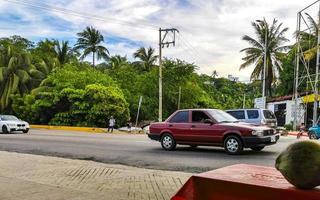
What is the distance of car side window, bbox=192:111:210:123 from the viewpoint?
15281 mm

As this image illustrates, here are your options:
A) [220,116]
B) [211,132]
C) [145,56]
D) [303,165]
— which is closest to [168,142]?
[211,132]

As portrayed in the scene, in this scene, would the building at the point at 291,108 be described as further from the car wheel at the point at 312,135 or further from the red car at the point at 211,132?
the red car at the point at 211,132

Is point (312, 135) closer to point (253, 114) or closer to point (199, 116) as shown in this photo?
point (253, 114)

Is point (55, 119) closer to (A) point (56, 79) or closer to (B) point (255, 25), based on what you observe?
(A) point (56, 79)

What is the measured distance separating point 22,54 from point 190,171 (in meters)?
45.7

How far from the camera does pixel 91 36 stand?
203 ft

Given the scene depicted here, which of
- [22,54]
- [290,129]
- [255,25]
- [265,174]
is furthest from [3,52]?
[265,174]

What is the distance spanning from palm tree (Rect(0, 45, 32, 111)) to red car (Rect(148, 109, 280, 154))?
3768cm

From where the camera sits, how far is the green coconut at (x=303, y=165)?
3.55m

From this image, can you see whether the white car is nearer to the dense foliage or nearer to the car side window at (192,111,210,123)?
the dense foliage

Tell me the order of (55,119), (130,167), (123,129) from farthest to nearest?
(55,119)
(123,129)
(130,167)

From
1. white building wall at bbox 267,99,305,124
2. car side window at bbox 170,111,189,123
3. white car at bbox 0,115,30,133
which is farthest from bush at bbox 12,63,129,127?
car side window at bbox 170,111,189,123

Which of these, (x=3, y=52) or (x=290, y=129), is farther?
(x=3, y=52)

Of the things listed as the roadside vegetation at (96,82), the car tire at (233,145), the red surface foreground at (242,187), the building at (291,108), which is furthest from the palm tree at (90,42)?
the red surface foreground at (242,187)
